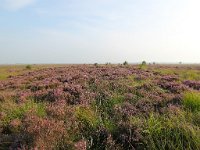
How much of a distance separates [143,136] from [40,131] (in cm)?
214

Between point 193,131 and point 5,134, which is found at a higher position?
point 193,131

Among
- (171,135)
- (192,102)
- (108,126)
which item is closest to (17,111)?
(108,126)

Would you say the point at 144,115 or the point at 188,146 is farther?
the point at 144,115

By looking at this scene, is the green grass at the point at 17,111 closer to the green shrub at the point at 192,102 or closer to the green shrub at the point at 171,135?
the green shrub at the point at 171,135

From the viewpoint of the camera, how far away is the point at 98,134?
7059 millimetres

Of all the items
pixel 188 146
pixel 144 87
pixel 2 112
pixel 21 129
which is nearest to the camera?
pixel 188 146

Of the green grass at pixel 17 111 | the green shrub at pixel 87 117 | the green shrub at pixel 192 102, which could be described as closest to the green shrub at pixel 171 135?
the green shrub at pixel 87 117

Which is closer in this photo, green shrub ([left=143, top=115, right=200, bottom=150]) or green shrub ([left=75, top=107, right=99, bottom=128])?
green shrub ([left=143, top=115, right=200, bottom=150])

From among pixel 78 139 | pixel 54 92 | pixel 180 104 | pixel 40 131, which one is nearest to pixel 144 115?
pixel 180 104

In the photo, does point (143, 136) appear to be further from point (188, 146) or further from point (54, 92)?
point (54, 92)

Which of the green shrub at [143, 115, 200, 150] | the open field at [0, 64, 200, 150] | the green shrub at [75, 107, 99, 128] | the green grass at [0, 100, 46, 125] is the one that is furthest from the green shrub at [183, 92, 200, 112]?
the green grass at [0, 100, 46, 125]

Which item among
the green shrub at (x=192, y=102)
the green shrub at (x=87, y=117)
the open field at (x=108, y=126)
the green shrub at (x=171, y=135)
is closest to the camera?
the green shrub at (x=171, y=135)

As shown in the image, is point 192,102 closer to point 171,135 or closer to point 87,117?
point 171,135

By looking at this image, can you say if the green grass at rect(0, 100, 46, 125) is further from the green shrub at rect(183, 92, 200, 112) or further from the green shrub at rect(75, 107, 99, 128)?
the green shrub at rect(183, 92, 200, 112)
